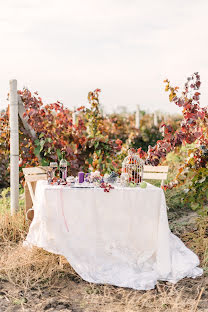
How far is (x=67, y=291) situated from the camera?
11.0ft

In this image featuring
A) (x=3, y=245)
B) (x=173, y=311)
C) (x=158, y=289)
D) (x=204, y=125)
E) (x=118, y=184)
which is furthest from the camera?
(x=204, y=125)

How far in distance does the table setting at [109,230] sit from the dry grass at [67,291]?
171 millimetres

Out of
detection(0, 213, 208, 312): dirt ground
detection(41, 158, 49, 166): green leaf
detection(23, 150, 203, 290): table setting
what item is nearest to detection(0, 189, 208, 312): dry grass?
detection(0, 213, 208, 312): dirt ground

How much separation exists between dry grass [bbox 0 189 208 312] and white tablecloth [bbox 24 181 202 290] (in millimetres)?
176

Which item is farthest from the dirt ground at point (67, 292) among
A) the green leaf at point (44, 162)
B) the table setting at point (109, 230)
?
the green leaf at point (44, 162)

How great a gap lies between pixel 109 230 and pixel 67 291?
0.76 meters

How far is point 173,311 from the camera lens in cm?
289

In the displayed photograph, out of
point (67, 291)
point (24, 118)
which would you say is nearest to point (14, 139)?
point (24, 118)

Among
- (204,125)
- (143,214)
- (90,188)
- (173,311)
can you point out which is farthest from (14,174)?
(173,311)

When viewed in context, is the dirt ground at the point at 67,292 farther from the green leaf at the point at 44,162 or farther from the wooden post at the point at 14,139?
the green leaf at the point at 44,162

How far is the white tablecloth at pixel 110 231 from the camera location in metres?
3.71

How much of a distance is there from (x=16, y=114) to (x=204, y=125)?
8.64 feet

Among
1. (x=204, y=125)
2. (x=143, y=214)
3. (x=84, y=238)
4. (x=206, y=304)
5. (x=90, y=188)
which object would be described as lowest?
(x=206, y=304)

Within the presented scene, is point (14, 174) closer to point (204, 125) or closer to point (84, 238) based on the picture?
point (84, 238)
